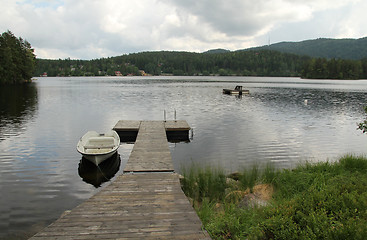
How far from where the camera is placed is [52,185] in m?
11.2

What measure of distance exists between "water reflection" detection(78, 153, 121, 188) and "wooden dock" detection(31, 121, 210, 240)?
2.72 metres

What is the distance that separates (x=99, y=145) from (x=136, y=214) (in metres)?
9.40

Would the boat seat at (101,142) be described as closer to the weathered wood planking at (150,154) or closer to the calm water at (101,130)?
the calm water at (101,130)

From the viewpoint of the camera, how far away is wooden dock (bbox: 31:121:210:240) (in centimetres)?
541

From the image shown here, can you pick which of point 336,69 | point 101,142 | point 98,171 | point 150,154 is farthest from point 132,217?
point 336,69

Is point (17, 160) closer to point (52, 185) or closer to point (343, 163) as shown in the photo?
point (52, 185)

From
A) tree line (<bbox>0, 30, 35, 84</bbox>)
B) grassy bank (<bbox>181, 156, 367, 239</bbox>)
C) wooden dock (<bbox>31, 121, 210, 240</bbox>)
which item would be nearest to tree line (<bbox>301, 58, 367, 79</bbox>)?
tree line (<bbox>0, 30, 35, 84</bbox>)

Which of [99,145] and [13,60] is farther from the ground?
[13,60]

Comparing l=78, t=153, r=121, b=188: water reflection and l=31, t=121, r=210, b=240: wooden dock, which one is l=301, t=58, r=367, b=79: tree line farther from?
l=31, t=121, r=210, b=240: wooden dock

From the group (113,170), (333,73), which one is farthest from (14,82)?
(333,73)

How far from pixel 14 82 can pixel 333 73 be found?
170m

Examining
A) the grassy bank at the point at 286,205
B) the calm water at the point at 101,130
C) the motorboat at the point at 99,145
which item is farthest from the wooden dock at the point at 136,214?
the motorboat at the point at 99,145

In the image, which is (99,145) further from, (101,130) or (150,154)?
(101,130)

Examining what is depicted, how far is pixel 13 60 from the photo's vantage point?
3145 inches
